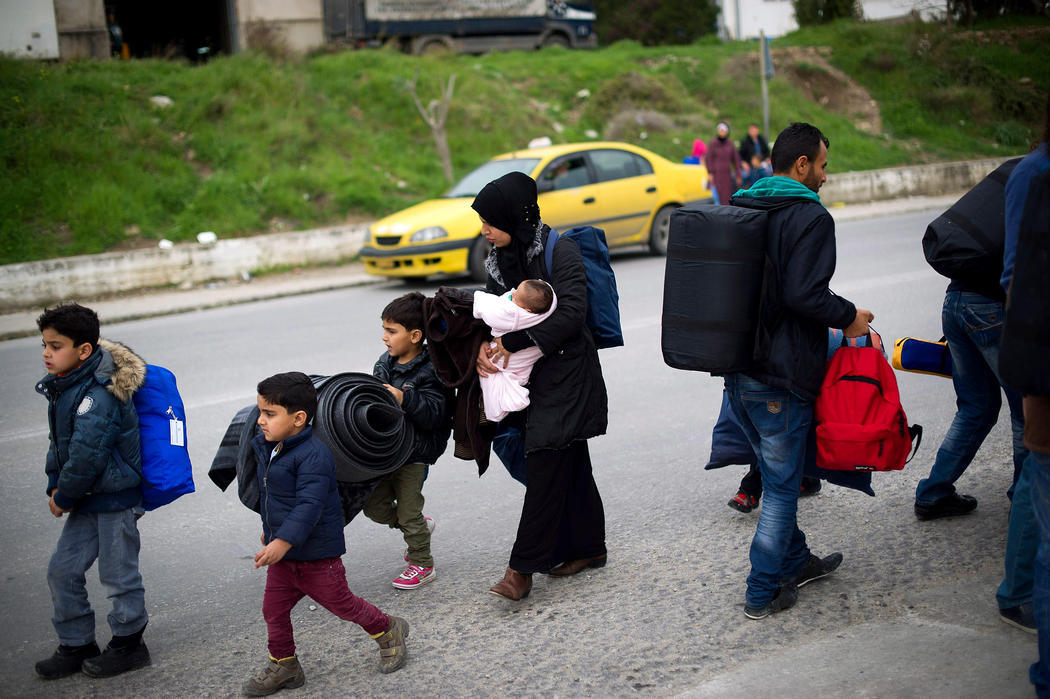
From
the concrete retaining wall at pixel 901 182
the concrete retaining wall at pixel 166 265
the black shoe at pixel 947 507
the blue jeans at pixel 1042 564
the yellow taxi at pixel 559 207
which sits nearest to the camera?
the blue jeans at pixel 1042 564

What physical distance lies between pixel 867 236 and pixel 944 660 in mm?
→ 12318

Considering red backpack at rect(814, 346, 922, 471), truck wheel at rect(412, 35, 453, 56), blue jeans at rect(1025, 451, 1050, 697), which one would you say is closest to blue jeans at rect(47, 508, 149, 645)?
red backpack at rect(814, 346, 922, 471)

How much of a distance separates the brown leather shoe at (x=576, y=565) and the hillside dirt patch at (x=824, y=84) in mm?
24216

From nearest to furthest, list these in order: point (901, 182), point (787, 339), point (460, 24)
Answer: point (787, 339) → point (901, 182) → point (460, 24)

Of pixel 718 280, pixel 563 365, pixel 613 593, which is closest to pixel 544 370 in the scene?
pixel 563 365

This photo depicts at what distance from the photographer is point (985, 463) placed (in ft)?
17.1

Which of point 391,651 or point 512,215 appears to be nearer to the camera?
point 391,651

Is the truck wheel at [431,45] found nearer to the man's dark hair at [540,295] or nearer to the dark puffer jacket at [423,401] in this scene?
the dark puffer jacket at [423,401]

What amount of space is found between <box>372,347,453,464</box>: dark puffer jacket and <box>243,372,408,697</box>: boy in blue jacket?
61 cm

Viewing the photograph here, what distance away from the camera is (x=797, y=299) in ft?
11.4

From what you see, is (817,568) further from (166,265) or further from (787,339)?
(166,265)

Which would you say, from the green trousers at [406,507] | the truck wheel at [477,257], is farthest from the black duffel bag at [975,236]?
the truck wheel at [477,257]

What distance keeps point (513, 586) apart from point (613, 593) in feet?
1.39

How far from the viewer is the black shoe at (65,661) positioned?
3.73 m
